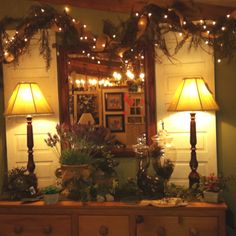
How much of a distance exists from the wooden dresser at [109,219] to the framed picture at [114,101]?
0.79 meters

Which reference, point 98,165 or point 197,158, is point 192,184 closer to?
point 197,158

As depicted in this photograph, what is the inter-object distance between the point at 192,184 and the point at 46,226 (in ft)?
3.57

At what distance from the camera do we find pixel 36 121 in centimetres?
301

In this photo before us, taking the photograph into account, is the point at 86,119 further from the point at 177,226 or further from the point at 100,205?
the point at 177,226

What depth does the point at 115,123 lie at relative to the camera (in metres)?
2.90

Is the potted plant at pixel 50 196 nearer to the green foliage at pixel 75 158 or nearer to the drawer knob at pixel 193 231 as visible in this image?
the green foliage at pixel 75 158

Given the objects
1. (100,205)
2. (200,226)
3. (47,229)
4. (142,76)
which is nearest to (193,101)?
(142,76)

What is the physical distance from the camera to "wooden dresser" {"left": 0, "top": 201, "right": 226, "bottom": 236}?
2342 mm

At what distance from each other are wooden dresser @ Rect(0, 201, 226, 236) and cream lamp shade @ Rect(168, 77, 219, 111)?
67cm

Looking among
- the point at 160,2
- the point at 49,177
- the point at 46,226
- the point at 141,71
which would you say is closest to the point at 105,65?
the point at 141,71

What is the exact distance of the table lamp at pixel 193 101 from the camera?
8.29ft

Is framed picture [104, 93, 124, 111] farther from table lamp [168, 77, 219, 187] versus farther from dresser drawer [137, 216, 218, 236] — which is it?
dresser drawer [137, 216, 218, 236]

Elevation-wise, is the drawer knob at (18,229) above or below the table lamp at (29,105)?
below

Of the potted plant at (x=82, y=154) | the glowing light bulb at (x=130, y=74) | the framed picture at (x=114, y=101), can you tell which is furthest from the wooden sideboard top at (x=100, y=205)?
the glowing light bulb at (x=130, y=74)
